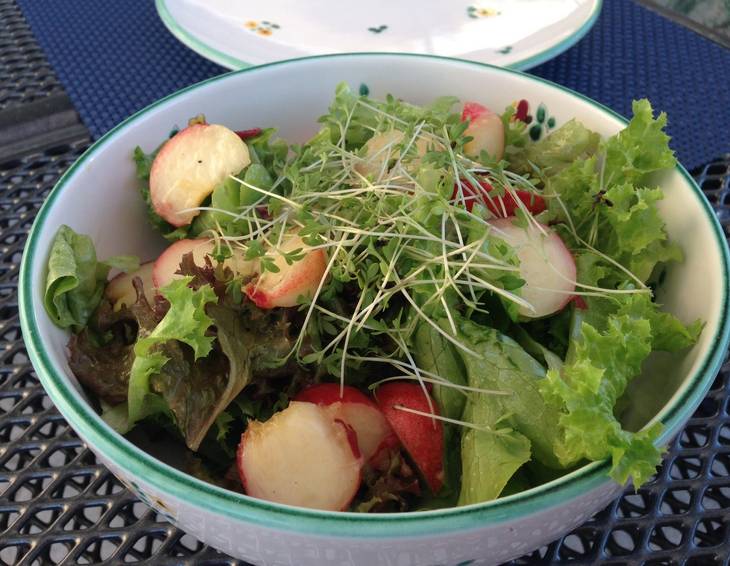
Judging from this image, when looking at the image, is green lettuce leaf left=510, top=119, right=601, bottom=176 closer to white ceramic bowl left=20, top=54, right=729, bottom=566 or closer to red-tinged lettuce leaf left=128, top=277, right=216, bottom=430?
white ceramic bowl left=20, top=54, right=729, bottom=566

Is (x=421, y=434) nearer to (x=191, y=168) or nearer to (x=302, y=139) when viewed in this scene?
(x=191, y=168)

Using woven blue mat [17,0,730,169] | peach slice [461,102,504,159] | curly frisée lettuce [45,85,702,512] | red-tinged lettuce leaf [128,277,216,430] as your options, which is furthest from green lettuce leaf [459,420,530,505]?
woven blue mat [17,0,730,169]

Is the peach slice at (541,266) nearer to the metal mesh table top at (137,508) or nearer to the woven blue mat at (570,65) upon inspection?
the metal mesh table top at (137,508)

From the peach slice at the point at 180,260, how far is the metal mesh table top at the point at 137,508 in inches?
7.7

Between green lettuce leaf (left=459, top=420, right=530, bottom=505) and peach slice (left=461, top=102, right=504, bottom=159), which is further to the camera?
peach slice (left=461, top=102, right=504, bottom=159)

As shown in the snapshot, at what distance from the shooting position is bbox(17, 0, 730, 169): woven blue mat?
109 centimetres

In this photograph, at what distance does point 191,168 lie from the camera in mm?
748

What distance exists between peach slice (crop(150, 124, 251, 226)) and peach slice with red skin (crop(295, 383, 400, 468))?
0.27 meters

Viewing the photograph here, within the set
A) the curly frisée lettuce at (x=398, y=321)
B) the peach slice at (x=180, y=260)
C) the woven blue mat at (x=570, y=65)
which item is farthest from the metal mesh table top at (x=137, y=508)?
the woven blue mat at (x=570, y=65)

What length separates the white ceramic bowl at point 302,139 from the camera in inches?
16.9

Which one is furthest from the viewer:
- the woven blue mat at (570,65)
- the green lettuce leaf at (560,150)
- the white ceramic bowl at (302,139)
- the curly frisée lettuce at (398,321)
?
the woven blue mat at (570,65)

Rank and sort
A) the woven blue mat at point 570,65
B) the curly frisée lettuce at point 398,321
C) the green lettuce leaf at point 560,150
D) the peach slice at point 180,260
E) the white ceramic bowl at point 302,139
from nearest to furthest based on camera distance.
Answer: the white ceramic bowl at point 302,139 < the curly frisée lettuce at point 398,321 < the peach slice at point 180,260 < the green lettuce leaf at point 560,150 < the woven blue mat at point 570,65

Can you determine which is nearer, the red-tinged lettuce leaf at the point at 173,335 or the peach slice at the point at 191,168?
the red-tinged lettuce leaf at the point at 173,335

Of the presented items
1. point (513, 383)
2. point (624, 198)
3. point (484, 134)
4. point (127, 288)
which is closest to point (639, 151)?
point (624, 198)
